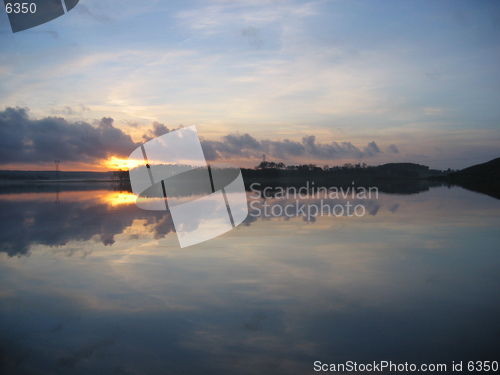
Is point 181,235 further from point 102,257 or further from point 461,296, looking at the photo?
point 461,296

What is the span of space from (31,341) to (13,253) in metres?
5.22

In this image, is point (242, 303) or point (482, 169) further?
point (482, 169)

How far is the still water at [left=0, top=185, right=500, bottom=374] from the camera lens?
4.12 m

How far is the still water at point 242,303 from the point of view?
412 centimetres

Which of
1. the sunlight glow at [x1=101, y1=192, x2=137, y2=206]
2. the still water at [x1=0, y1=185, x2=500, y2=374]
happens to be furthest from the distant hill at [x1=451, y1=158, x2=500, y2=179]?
the still water at [x1=0, y1=185, x2=500, y2=374]

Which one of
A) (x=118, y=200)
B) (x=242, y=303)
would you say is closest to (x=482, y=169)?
(x=118, y=200)

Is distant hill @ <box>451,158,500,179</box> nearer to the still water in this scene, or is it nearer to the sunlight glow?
the sunlight glow

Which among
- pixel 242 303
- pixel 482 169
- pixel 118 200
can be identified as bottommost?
pixel 482 169

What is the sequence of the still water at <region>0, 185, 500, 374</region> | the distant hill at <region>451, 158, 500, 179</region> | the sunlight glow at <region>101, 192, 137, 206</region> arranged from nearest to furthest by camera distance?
the still water at <region>0, 185, 500, 374</region>, the sunlight glow at <region>101, 192, 137, 206</region>, the distant hill at <region>451, 158, 500, 179</region>

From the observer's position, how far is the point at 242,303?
18.4ft

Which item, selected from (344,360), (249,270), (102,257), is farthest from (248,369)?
(102,257)

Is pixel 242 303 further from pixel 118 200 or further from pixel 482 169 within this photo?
pixel 482 169

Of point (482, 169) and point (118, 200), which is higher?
point (118, 200)

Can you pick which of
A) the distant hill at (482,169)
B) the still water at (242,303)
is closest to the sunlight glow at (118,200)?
the still water at (242,303)
